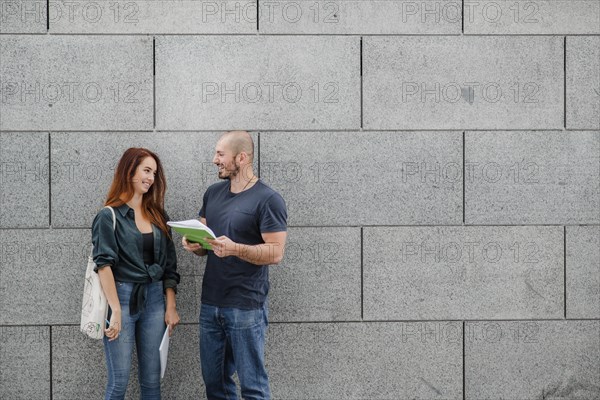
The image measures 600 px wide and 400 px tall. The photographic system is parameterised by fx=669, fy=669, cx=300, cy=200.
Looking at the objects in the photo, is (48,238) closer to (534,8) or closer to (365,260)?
(365,260)

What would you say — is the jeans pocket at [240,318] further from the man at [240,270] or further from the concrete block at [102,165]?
the concrete block at [102,165]

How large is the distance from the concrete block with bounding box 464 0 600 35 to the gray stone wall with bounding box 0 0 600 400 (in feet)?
0.06

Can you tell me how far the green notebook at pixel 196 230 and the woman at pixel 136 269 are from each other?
0.49 m

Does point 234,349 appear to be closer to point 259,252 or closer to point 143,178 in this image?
point 259,252

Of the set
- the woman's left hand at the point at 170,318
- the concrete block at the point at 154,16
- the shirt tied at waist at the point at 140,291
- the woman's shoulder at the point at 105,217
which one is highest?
the concrete block at the point at 154,16

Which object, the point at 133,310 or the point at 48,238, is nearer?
the point at 133,310

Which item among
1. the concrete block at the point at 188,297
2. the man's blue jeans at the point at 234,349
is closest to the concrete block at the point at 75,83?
the concrete block at the point at 188,297

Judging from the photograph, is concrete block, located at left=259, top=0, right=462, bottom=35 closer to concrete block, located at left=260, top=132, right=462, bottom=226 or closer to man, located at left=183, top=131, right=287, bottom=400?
concrete block, located at left=260, top=132, right=462, bottom=226

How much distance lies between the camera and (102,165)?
5.62 metres

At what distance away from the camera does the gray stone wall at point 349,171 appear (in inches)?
221

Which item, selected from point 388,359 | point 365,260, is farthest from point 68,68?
point 388,359

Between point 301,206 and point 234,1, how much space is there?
72.0 inches

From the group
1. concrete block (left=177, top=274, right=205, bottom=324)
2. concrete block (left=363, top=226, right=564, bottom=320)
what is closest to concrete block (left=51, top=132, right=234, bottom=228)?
concrete block (left=177, top=274, right=205, bottom=324)

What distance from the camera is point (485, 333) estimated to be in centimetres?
576
